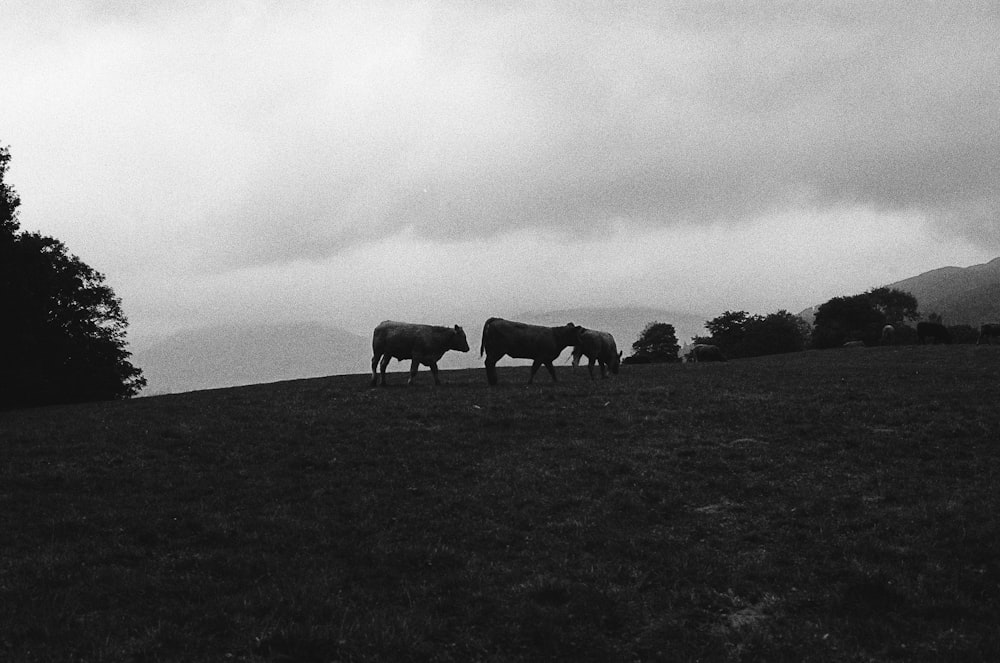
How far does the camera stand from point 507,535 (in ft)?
48.4

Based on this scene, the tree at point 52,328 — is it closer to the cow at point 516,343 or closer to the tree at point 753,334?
the cow at point 516,343

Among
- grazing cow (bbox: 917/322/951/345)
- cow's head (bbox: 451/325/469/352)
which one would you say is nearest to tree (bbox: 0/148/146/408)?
cow's head (bbox: 451/325/469/352)

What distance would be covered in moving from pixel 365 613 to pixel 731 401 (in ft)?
70.7

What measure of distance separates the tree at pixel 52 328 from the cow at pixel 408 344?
2015cm

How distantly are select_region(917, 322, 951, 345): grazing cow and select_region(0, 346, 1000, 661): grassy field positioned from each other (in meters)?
50.7

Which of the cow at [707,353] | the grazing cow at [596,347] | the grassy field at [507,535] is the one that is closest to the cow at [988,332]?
the cow at [707,353]

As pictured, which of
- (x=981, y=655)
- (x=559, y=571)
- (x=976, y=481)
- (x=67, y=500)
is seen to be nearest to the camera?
(x=981, y=655)

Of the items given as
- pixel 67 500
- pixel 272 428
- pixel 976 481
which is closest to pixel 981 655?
pixel 976 481

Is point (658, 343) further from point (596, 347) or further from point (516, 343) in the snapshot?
point (516, 343)

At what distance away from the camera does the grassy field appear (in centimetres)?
1043

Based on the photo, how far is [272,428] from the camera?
2380 centimetres

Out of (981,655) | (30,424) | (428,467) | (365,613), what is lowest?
Answer: (981,655)

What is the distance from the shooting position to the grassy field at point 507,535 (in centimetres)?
1043

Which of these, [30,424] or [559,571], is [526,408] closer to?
[559,571]
